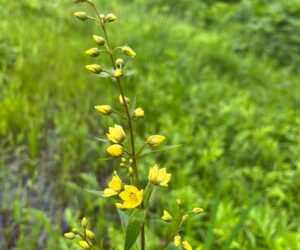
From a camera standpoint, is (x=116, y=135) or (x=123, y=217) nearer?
(x=116, y=135)

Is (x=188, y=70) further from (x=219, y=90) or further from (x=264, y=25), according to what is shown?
(x=264, y=25)

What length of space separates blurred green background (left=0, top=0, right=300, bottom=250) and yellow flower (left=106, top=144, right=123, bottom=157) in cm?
33

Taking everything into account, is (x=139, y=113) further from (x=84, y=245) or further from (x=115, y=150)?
(x=84, y=245)

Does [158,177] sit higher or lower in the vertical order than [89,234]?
higher

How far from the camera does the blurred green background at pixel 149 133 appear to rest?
1.85m

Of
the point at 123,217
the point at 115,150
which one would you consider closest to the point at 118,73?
the point at 115,150

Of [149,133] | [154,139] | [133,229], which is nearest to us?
[133,229]

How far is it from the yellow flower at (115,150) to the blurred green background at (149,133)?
1.07 feet

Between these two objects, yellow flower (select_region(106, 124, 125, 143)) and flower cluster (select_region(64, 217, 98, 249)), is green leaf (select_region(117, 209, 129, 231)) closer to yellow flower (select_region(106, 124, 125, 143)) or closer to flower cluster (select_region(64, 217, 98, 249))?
flower cluster (select_region(64, 217, 98, 249))

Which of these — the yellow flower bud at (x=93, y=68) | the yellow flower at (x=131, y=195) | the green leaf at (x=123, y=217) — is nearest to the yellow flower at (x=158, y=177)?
the yellow flower at (x=131, y=195)

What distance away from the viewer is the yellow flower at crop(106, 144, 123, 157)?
932mm

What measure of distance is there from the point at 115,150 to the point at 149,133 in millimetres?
1613

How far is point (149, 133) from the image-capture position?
8.35 feet

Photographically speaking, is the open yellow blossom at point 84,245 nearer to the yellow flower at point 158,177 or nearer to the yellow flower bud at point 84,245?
the yellow flower bud at point 84,245
